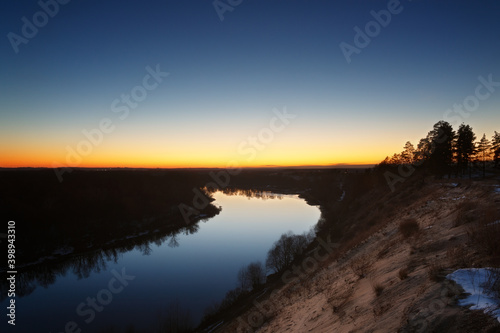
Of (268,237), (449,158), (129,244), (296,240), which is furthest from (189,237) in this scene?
(449,158)

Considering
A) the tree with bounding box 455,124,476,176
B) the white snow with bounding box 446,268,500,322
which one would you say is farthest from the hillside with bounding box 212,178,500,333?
the tree with bounding box 455,124,476,176

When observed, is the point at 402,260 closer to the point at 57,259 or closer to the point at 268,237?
→ the point at 268,237

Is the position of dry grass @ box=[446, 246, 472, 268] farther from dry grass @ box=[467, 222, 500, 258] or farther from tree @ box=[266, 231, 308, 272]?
tree @ box=[266, 231, 308, 272]

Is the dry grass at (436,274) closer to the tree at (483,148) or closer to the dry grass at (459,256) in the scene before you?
the dry grass at (459,256)

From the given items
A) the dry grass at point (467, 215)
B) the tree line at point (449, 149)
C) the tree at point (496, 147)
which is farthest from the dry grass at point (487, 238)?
the tree at point (496, 147)

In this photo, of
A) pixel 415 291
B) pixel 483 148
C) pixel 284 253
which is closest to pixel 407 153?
pixel 483 148

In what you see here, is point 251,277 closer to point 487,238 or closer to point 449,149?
point 487,238

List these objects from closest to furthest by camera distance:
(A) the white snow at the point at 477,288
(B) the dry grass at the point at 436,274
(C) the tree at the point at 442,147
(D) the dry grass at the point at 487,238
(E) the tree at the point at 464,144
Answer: (A) the white snow at the point at 477,288, (B) the dry grass at the point at 436,274, (D) the dry grass at the point at 487,238, (C) the tree at the point at 442,147, (E) the tree at the point at 464,144

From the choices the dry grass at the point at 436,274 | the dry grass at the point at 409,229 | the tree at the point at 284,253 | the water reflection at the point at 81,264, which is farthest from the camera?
the tree at the point at 284,253
